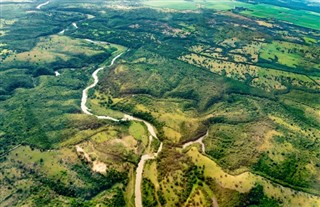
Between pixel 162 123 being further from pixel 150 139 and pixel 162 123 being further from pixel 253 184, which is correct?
pixel 253 184

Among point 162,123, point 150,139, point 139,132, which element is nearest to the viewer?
point 150,139

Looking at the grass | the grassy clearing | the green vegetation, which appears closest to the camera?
the grassy clearing

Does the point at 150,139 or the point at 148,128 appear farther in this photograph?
the point at 148,128

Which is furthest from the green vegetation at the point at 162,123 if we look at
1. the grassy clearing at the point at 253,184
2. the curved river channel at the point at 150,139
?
the curved river channel at the point at 150,139

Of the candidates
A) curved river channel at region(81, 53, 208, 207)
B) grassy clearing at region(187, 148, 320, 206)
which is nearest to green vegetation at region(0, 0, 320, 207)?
grassy clearing at region(187, 148, 320, 206)

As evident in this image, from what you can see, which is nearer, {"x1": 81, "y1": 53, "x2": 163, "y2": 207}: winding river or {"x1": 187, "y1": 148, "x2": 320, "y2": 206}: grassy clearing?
{"x1": 187, "y1": 148, "x2": 320, "y2": 206}: grassy clearing

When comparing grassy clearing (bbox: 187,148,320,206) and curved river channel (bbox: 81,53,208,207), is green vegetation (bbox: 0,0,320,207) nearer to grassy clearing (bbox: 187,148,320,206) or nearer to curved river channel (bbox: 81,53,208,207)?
grassy clearing (bbox: 187,148,320,206)

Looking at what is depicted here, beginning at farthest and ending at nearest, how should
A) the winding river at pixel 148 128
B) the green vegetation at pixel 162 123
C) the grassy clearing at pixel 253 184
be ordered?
the green vegetation at pixel 162 123 < the winding river at pixel 148 128 < the grassy clearing at pixel 253 184

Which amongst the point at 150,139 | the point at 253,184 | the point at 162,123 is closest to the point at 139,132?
the point at 150,139

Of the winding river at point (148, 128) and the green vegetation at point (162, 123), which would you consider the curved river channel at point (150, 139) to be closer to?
the winding river at point (148, 128)

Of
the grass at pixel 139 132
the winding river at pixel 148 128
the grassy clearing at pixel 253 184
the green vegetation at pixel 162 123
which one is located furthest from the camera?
the grass at pixel 139 132

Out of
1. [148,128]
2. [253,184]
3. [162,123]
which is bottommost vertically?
[253,184]
